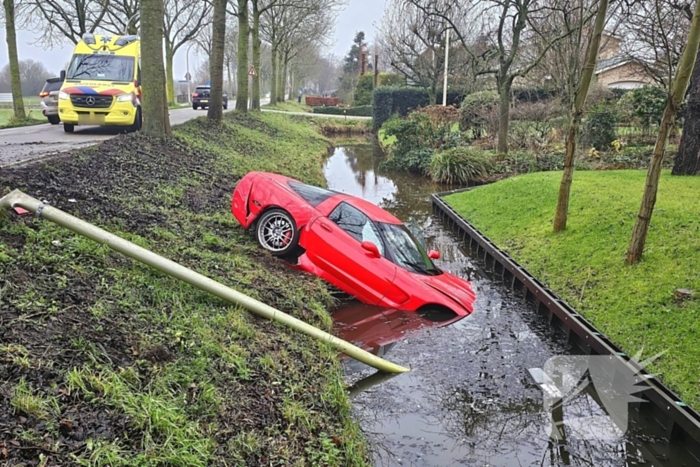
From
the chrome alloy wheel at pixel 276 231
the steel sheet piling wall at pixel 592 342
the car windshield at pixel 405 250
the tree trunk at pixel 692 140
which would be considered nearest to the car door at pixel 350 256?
the car windshield at pixel 405 250

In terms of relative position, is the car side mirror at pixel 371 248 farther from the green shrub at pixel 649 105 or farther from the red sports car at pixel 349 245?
the green shrub at pixel 649 105

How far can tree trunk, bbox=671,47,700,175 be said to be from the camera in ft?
46.0

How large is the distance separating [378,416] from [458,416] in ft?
2.78

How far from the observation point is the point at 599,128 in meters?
20.6

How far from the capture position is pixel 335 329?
713cm

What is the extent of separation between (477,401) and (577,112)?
650 centimetres

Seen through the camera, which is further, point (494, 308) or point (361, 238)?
point (494, 308)

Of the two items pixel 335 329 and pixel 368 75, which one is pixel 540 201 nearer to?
pixel 335 329

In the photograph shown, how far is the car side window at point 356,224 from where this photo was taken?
7931mm

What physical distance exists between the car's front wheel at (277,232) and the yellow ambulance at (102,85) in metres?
9.80

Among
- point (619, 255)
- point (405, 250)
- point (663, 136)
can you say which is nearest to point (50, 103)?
point (405, 250)

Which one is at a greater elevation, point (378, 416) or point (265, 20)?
point (265, 20)

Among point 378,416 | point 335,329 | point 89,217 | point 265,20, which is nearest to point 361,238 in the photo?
point 335,329

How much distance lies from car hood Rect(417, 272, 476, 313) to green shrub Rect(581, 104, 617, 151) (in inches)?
588
